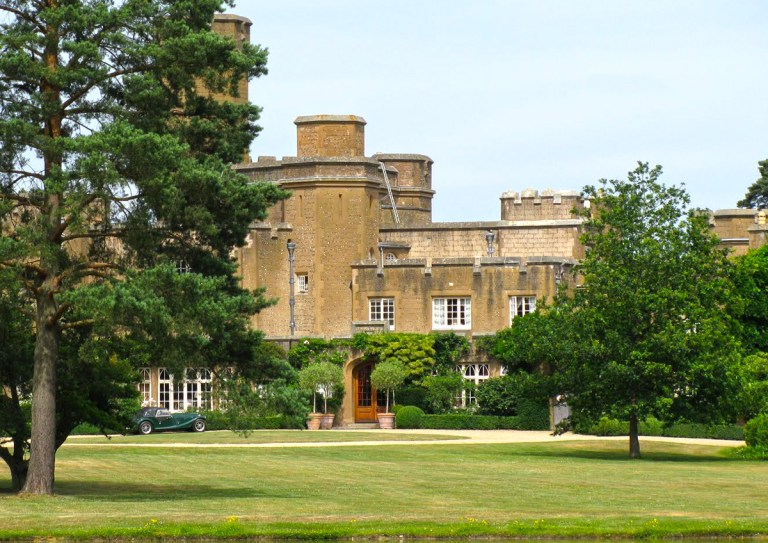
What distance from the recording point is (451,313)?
2436 inches

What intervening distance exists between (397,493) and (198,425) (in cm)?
2427

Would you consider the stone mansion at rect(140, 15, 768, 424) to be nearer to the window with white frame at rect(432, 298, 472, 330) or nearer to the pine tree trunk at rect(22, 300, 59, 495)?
the window with white frame at rect(432, 298, 472, 330)

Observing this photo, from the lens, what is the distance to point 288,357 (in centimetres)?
5931

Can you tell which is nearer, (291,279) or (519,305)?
(519,305)

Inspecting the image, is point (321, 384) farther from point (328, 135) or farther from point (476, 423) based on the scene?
point (328, 135)

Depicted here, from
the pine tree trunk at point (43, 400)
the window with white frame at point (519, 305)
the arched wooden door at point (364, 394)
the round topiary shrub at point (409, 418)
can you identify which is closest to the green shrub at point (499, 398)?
the round topiary shrub at point (409, 418)

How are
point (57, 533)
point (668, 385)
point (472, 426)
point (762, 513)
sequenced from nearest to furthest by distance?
point (57, 533) < point (762, 513) < point (668, 385) < point (472, 426)

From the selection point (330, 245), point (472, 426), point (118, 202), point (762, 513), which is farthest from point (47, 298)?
point (330, 245)

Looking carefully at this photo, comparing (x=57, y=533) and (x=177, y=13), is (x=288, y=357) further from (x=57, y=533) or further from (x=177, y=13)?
(x=57, y=533)

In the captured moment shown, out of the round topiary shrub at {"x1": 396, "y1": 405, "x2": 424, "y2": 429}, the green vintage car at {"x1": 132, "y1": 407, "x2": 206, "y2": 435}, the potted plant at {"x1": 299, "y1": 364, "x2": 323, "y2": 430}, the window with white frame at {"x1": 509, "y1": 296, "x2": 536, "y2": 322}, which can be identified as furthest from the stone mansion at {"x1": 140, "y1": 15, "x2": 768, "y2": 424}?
the green vintage car at {"x1": 132, "y1": 407, "x2": 206, "y2": 435}

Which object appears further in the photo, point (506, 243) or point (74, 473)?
point (506, 243)

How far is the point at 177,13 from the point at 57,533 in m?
9.28

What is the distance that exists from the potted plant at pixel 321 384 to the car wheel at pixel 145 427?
5591mm

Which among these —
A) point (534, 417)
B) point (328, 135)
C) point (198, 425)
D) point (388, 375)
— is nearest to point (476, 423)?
point (534, 417)
